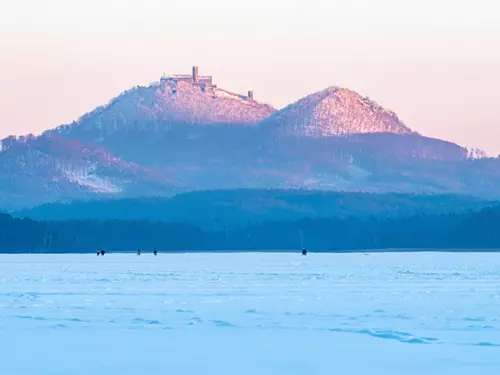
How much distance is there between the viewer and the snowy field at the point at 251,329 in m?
37.1

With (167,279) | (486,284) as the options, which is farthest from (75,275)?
(486,284)

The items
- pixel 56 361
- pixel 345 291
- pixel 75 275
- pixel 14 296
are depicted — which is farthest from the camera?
pixel 75 275

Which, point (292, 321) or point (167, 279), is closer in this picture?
point (292, 321)

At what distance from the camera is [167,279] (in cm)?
8156

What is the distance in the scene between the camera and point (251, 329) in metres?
45.3

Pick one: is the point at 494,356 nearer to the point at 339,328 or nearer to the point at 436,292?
the point at 339,328

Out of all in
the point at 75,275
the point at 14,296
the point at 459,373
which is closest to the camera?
the point at 459,373

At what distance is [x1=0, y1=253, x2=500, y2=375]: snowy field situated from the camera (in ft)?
122

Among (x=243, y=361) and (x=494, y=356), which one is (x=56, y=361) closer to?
(x=243, y=361)

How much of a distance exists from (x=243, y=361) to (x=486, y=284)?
119ft

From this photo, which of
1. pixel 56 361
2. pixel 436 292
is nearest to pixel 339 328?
pixel 56 361

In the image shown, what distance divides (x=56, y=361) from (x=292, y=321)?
39.7 feet

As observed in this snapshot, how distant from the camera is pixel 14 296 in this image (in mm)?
62062

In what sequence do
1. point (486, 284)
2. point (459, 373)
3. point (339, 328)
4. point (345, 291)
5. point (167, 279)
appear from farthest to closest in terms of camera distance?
point (167, 279), point (486, 284), point (345, 291), point (339, 328), point (459, 373)
